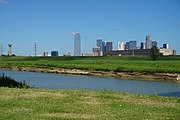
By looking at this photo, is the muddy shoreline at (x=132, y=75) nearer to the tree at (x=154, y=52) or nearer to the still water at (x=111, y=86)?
the still water at (x=111, y=86)

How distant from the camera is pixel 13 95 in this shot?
46.1ft

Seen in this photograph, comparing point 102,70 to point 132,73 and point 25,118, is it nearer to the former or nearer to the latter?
point 132,73

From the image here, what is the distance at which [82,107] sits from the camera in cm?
1191

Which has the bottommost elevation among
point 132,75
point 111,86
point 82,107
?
point 132,75

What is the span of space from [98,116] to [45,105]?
2.43 metres

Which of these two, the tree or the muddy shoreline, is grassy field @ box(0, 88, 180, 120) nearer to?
the muddy shoreline

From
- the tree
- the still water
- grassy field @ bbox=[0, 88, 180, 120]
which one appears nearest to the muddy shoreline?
the still water

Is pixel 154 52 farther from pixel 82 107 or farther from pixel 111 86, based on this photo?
pixel 82 107

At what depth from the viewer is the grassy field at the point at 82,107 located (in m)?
10.4

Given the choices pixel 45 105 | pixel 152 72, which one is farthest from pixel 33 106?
pixel 152 72

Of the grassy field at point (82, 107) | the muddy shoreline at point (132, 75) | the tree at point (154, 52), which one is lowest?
the muddy shoreline at point (132, 75)

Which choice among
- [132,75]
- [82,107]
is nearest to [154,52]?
[132,75]

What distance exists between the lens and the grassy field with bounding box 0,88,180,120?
1041 centimetres

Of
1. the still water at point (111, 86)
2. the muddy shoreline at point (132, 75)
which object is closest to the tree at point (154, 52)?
the muddy shoreline at point (132, 75)
